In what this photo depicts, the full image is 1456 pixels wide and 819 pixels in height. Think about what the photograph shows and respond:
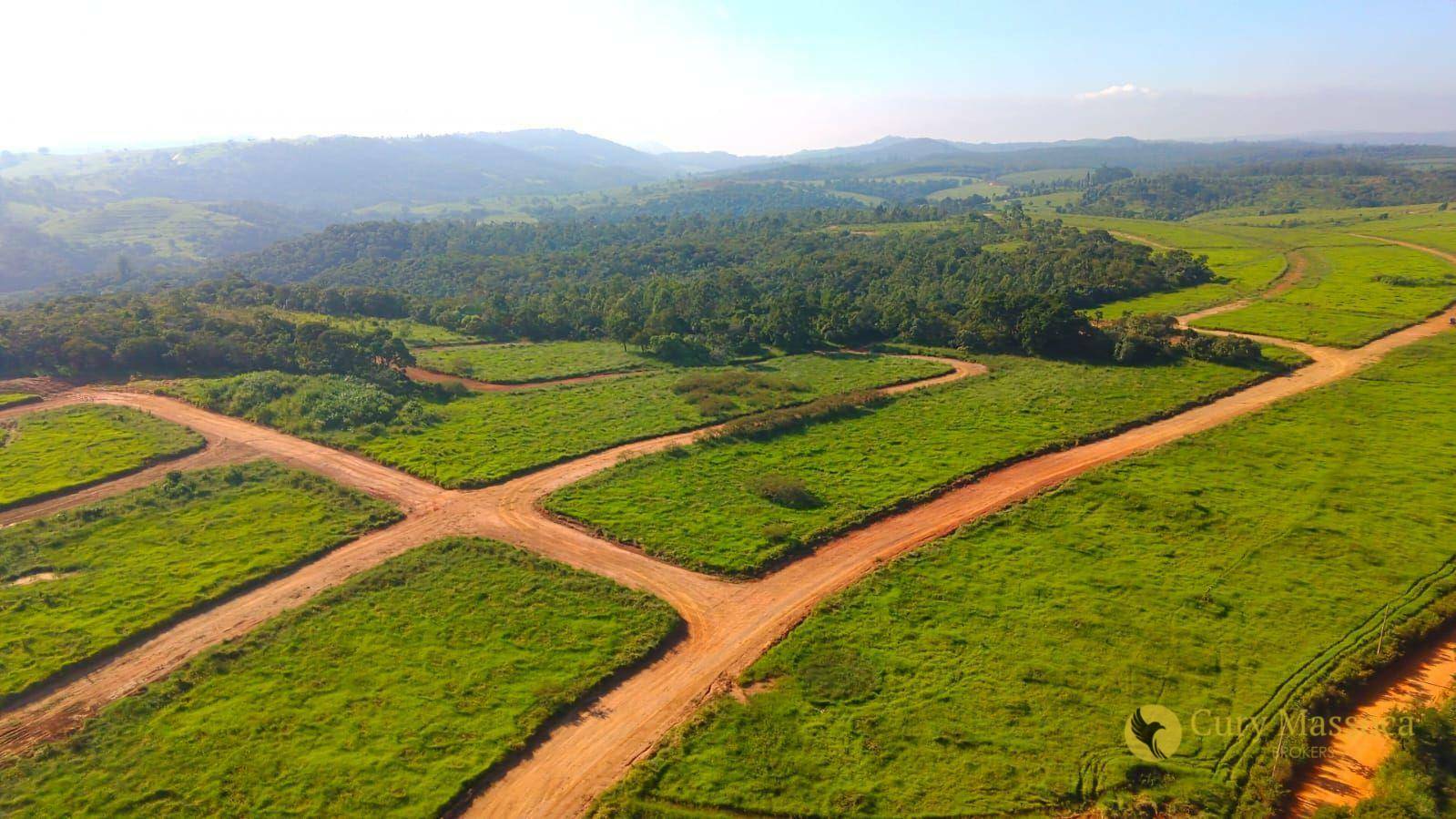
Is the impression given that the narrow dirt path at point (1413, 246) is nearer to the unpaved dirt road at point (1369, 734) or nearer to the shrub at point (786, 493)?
the unpaved dirt road at point (1369, 734)

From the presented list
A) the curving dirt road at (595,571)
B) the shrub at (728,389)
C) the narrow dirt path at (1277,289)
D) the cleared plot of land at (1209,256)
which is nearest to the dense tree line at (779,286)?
the cleared plot of land at (1209,256)

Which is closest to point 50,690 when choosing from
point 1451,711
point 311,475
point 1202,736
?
point 311,475

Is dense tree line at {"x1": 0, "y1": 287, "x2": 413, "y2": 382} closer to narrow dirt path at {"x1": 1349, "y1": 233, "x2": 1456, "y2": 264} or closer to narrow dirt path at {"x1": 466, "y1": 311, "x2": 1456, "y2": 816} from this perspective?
narrow dirt path at {"x1": 466, "y1": 311, "x2": 1456, "y2": 816}

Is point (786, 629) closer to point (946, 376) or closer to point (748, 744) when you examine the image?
point (748, 744)

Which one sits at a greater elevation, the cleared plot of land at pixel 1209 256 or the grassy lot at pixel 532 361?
the cleared plot of land at pixel 1209 256

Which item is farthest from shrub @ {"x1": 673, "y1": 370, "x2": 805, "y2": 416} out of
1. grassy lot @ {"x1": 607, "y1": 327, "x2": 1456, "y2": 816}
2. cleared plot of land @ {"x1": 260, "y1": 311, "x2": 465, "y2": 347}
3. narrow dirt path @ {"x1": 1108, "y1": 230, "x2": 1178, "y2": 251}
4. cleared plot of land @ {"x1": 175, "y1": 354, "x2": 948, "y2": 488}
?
narrow dirt path @ {"x1": 1108, "y1": 230, "x2": 1178, "y2": 251}

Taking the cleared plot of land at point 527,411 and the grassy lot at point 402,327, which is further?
the grassy lot at point 402,327

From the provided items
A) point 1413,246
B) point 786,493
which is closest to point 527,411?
point 786,493
